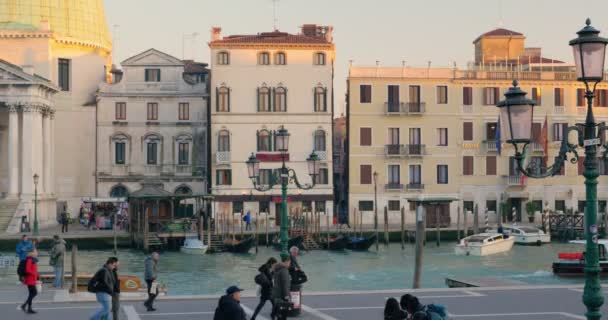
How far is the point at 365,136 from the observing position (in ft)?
201

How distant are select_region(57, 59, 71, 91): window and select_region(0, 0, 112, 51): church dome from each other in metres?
1.76

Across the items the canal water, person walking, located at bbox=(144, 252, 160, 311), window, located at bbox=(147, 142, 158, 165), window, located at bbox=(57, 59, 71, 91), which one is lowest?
the canal water

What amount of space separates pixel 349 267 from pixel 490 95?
21737 millimetres

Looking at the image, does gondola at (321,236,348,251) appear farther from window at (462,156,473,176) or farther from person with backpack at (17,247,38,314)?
person with backpack at (17,247,38,314)

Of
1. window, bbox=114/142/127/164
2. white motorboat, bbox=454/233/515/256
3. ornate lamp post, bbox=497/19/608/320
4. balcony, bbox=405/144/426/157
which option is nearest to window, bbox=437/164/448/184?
balcony, bbox=405/144/426/157

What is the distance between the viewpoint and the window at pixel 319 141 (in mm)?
60469

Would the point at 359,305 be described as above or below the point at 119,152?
below

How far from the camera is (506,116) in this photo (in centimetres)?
1188

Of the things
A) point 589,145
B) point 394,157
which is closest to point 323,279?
point 394,157

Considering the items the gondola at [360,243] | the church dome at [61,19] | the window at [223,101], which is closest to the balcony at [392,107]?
the window at [223,101]

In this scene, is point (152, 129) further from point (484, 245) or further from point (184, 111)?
point (484, 245)

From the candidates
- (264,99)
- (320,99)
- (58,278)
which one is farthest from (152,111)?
(58,278)

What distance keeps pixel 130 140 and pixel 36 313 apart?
42126 millimetres

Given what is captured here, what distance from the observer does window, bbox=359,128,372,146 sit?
61062 mm
